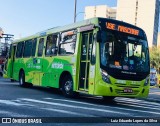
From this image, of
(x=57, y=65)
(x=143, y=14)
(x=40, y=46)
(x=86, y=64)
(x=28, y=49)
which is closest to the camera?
(x=86, y=64)

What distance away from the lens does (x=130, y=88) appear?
11.7 metres

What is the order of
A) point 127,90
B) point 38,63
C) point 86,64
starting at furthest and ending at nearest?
point 38,63
point 86,64
point 127,90

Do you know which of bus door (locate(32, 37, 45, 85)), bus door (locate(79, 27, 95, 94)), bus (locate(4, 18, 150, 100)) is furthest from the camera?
bus door (locate(32, 37, 45, 85))

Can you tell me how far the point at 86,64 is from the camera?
474 inches

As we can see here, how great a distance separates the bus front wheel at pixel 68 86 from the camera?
1284cm

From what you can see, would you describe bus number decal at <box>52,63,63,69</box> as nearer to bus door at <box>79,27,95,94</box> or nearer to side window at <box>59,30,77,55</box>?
side window at <box>59,30,77,55</box>

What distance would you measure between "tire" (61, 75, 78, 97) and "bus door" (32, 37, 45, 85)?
103 inches

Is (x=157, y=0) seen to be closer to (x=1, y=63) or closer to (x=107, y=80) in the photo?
(x=1, y=63)

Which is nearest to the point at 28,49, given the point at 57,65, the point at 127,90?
the point at 57,65

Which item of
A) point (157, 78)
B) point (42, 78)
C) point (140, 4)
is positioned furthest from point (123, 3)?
point (42, 78)

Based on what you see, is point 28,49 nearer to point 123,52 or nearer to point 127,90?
point 123,52

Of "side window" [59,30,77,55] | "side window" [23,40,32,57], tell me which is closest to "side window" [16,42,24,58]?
"side window" [23,40,32,57]

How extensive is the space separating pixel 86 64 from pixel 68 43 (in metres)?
1.74

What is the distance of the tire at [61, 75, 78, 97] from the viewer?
12.8 m
